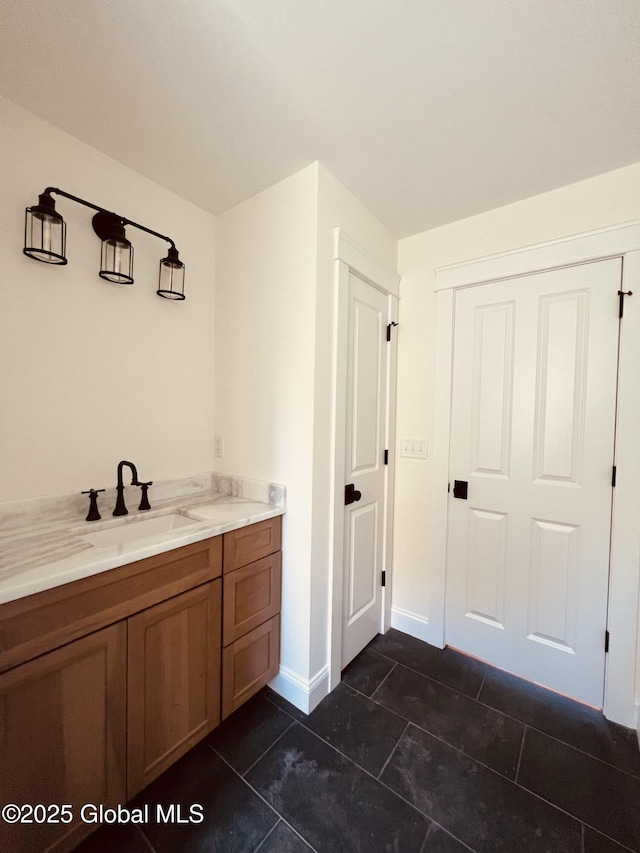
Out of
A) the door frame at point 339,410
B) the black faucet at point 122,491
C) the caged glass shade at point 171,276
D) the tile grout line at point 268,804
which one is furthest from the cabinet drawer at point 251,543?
the caged glass shade at point 171,276

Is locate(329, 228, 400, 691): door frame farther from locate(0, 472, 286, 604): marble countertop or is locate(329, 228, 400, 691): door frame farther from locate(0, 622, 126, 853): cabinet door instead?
locate(0, 622, 126, 853): cabinet door

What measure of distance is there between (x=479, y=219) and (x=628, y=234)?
681mm

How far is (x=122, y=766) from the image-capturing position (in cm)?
105

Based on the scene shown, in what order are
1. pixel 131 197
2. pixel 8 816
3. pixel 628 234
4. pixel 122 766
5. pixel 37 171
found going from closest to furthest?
1. pixel 8 816
2. pixel 122 766
3. pixel 37 171
4. pixel 628 234
5. pixel 131 197

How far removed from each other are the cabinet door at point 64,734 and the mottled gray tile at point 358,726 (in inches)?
31.2

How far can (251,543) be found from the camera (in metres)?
1.46

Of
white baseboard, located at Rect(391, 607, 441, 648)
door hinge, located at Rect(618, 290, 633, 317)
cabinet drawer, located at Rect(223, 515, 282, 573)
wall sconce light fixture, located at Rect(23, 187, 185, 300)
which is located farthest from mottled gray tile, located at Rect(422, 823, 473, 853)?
wall sconce light fixture, located at Rect(23, 187, 185, 300)

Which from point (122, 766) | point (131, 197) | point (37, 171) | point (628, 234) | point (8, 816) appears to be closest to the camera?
point (8, 816)

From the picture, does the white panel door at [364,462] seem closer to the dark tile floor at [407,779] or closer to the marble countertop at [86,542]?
the dark tile floor at [407,779]

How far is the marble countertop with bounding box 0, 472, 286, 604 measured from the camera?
90 centimetres

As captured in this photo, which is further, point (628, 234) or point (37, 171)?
point (628, 234)

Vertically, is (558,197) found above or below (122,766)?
above

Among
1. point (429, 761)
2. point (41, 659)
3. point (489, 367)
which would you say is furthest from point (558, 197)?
point (41, 659)

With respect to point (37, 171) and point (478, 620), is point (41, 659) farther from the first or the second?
point (478, 620)
